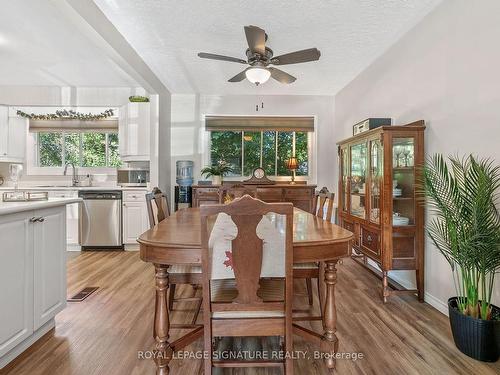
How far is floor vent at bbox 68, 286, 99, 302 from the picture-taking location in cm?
Answer: 262

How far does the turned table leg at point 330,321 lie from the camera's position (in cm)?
161

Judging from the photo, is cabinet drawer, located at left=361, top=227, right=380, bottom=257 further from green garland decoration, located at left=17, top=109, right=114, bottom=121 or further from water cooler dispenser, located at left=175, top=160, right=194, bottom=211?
green garland decoration, located at left=17, top=109, right=114, bottom=121

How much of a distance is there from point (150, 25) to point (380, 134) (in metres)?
2.53

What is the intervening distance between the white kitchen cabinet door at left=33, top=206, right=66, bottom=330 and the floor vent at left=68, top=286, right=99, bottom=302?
1.64ft

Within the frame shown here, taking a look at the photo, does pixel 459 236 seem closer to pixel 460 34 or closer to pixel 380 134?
pixel 380 134

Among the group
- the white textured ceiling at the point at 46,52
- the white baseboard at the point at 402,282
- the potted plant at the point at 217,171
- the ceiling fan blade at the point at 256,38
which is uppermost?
the white textured ceiling at the point at 46,52

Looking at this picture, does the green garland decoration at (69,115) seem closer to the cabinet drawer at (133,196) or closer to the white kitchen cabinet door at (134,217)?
the cabinet drawer at (133,196)

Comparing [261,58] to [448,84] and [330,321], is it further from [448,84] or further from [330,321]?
[330,321]

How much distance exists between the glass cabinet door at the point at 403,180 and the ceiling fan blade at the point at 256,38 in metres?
1.49

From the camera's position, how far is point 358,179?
3.39 meters

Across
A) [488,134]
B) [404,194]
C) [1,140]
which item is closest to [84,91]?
[1,140]

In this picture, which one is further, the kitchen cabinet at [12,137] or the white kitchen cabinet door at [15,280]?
the kitchen cabinet at [12,137]

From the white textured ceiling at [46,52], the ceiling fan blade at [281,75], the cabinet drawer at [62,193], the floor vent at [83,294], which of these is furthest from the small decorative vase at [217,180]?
the floor vent at [83,294]

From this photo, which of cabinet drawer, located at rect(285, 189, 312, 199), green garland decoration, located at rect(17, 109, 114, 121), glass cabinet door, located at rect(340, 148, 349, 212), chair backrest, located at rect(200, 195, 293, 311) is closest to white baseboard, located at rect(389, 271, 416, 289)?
glass cabinet door, located at rect(340, 148, 349, 212)
